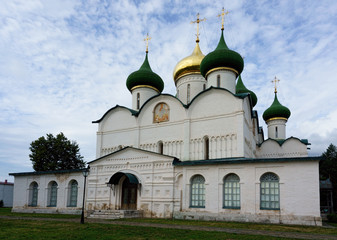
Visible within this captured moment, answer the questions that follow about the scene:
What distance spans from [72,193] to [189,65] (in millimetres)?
12091

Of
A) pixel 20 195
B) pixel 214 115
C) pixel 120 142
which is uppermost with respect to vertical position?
pixel 214 115

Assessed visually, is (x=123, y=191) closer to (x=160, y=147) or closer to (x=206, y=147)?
(x=160, y=147)

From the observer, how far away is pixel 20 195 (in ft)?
72.0

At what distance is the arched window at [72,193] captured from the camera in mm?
19859

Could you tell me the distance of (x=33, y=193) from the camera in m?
21.9

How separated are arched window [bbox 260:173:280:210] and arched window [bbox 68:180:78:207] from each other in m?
12.0

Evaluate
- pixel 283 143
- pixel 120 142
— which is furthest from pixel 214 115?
pixel 283 143

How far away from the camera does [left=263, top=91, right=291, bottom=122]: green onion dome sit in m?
26.0

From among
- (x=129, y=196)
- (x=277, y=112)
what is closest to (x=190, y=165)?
(x=129, y=196)

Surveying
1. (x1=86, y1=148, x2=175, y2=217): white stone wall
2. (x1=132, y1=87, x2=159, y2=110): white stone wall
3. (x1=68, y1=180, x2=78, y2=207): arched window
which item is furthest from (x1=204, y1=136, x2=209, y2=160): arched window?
(x1=68, y1=180, x2=78, y2=207): arched window

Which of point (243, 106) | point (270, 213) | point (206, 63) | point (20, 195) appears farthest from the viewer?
point (20, 195)

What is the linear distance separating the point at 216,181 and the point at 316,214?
444 centimetres

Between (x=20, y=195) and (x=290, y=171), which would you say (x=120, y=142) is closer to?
(x=20, y=195)

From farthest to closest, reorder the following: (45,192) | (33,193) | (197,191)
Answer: (33,193)
(45,192)
(197,191)
